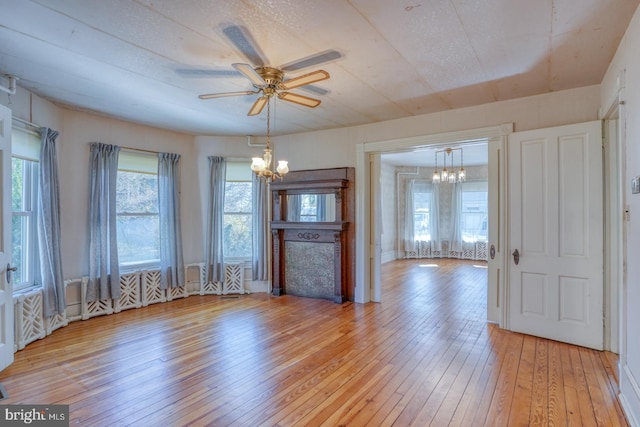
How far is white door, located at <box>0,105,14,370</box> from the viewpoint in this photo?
2783 mm

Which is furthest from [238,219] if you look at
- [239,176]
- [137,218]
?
[137,218]

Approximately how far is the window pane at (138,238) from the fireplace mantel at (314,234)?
1.82m

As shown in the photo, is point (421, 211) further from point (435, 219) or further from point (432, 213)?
point (435, 219)

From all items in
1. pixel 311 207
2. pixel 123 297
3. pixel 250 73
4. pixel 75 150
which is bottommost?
pixel 123 297

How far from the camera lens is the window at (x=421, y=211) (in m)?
9.77

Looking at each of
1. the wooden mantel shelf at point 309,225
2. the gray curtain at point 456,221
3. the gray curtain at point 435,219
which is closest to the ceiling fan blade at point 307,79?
the wooden mantel shelf at point 309,225

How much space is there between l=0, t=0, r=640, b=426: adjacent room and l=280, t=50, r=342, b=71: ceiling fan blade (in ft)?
0.06

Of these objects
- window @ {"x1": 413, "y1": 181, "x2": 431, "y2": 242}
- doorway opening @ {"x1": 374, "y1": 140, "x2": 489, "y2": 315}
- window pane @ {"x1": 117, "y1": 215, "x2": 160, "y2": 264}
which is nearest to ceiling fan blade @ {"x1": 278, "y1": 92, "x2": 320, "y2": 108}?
window pane @ {"x1": 117, "y1": 215, "x2": 160, "y2": 264}

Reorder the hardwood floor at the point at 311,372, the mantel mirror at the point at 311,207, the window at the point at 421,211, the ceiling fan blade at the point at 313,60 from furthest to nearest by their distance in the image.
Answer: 1. the window at the point at 421,211
2. the mantel mirror at the point at 311,207
3. the ceiling fan blade at the point at 313,60
4. the hardwood floor at the point at 311,372

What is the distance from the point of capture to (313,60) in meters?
2.80

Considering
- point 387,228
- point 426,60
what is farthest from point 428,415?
point 387,228

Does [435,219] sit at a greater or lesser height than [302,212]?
lesser

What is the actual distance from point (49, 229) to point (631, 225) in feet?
17.4

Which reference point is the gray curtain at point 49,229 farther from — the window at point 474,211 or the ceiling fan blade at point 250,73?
the window at point 474,211
